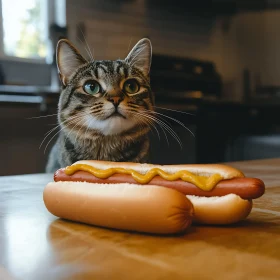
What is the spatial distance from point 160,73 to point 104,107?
266 centimetres

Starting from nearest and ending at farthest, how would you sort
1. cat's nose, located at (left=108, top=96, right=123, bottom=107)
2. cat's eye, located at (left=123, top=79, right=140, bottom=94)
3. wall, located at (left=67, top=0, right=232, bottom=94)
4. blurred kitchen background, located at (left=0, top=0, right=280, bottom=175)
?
cat's nose, located at (left=108, top=96, right=123, bottom=107), cat's eye, located at (left=123, top=79, right=140, bottom=94), blurred kitchen background, located at (left=0, top=0, right=280, bottom=175), wall, located at (left=67, top=0, right=232, bottom=94)

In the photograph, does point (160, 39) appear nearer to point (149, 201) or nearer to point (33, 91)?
point (33, 91)

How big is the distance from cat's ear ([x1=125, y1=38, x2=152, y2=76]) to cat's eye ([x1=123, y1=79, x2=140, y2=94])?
12 centimetres

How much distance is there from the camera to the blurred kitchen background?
3.21 m

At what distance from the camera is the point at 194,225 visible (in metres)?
0.64

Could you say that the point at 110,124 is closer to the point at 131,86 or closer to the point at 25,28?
the point at 131,86

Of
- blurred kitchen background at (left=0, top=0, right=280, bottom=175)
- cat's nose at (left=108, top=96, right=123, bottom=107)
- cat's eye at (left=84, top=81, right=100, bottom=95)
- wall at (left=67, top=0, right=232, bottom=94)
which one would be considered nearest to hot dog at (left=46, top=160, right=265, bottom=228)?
cat's nose at (left=108, top=96, right=123, bottom=107)

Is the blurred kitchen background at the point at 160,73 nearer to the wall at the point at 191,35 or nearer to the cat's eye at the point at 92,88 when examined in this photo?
the wall at the point at 191,35

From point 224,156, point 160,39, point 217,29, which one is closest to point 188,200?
point 224,156

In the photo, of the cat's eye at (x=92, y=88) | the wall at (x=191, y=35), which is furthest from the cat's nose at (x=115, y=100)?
the wall at (x=191, y=35)

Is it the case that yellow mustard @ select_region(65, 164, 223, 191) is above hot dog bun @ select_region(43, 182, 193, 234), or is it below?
above

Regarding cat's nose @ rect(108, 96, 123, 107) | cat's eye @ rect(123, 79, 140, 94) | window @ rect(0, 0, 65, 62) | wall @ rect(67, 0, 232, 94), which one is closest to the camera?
cat's nose @ rect(108, 96, 123, 107)

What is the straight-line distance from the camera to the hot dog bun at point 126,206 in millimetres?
559

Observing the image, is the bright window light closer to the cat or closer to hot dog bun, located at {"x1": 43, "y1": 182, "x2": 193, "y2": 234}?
the cat
